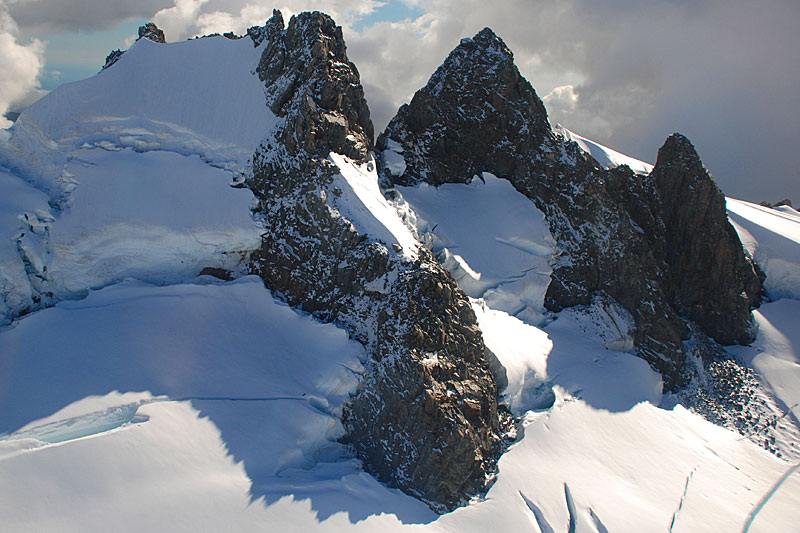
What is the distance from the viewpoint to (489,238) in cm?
2106

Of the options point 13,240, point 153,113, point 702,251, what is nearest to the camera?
point 13,240

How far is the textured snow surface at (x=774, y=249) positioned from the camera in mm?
27875

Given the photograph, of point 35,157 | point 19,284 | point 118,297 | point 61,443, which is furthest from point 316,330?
point 35,157

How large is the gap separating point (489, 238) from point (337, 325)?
310 inches

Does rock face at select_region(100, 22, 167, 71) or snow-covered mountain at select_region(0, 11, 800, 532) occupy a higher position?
rock face at select_region(100, 22, 167, 71)

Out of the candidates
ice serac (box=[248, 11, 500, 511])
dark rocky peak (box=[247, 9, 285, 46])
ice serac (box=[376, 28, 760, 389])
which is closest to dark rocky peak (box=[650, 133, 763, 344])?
ice serac (box=[376, 28, 760, 389])

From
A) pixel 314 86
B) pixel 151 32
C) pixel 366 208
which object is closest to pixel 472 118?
pixel 314 86

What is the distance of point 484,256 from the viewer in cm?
2045

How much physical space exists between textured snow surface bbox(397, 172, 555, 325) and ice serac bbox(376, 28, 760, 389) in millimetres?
651

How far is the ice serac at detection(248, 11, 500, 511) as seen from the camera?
1409cm

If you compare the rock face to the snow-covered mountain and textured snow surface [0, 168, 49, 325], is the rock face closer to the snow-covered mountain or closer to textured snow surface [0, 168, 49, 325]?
the snow-covered mountain

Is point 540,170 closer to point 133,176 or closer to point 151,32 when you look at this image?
point 133,176

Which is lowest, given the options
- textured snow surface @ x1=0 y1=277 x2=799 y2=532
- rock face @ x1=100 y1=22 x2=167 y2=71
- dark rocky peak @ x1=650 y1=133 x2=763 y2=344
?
textured snow surface @ x1=0 y1=277 x2=799 y2=532

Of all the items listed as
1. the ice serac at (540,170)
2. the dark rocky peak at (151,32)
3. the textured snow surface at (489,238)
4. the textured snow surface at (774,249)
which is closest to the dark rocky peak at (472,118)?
the ice serac at (540,170)
